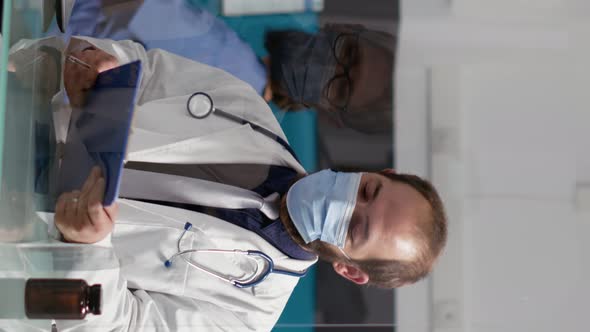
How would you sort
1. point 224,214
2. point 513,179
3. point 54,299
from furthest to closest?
point 224,214, point 513,179, point 54,299

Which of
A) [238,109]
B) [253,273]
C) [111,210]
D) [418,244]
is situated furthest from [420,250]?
[111,210]

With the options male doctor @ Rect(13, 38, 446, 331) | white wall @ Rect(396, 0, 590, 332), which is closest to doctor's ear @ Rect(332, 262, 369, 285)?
male doctor @ Rect(13, 38, 446, 331)

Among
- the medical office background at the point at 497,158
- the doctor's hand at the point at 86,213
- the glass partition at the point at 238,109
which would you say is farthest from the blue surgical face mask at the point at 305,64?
the doctor's hand at the point at 86,213

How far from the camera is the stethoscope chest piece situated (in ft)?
2.91

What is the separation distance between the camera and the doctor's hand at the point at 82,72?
2.50 ft

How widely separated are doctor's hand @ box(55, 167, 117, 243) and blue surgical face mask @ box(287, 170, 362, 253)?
12.3 inches

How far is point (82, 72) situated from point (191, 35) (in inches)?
9.3

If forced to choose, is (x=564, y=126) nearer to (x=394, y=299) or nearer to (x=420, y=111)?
(x=420, y=111)

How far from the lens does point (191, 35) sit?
953 mm

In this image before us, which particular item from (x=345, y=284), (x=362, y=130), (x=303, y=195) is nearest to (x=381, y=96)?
(x=362, y=130)

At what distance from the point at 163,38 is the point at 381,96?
0.39 metres

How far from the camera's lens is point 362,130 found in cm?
87

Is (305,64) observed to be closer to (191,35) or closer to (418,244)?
(191,35)

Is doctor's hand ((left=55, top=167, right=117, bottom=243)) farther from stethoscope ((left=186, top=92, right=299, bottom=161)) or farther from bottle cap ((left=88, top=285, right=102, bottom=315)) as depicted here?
stethoscope ((left=186, top=92, right=299, bottom=161))
